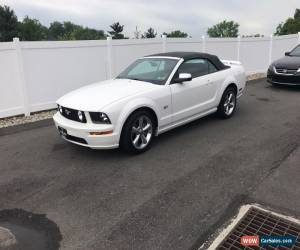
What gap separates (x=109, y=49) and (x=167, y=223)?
7.03m

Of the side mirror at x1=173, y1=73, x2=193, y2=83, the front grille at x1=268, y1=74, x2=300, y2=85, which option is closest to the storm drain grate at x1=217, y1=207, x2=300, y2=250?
the side mirror at x1=173, y1=73, x2=193, y2=83

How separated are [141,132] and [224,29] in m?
110

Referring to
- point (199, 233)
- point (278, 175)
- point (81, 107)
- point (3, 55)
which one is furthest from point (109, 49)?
point (199, 233)

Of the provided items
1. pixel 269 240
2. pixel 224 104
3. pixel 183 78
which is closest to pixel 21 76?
pixel 183 78

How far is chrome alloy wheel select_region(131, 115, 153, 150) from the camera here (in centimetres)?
516

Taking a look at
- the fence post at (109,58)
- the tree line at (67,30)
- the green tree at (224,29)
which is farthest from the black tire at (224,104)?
the green tree at (224,29)

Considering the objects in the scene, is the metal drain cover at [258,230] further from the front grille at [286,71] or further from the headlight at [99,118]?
the front grille at [286,71]

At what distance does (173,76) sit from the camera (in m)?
5.80

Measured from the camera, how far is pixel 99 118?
481 centimetres

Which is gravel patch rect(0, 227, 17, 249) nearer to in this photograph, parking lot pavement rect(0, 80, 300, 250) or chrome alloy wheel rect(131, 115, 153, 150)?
parking lot pavement rect(0, 80, 300, 250)

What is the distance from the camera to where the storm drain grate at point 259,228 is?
303 cm

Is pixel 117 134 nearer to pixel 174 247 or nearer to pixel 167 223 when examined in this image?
pixel 167 223

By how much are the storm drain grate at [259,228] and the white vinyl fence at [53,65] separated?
6328 mm

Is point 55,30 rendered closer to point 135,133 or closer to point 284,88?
point 284,88
